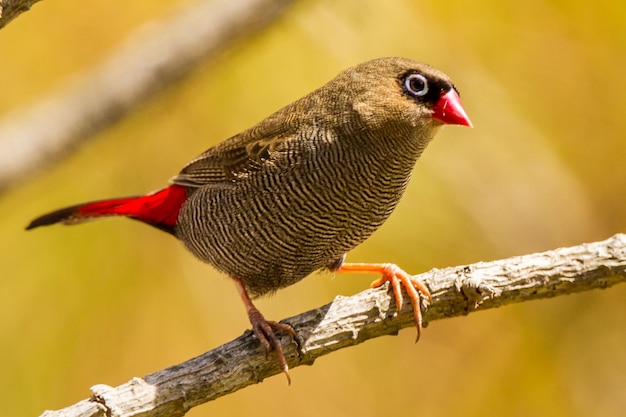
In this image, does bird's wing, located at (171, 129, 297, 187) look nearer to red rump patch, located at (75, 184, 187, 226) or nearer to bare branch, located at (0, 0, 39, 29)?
red rump patch, located at (75, 184, 187, 226)

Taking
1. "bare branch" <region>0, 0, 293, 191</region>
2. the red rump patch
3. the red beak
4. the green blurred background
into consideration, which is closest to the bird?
the red beak

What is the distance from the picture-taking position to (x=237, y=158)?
4.40 m

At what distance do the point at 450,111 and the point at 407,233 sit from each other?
2005mm

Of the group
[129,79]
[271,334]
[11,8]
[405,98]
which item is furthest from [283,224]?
[11,8]

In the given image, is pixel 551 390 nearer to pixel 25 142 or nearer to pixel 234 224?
pixel 234 224

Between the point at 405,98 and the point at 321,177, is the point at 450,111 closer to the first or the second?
the point at 405,98

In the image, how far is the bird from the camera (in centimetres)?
385

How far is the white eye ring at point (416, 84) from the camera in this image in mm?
3842

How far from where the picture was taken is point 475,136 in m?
5.79

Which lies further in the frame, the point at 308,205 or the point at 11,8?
the point at 308,205

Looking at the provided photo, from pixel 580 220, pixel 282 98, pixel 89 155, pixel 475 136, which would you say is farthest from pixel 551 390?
pixel 89 155

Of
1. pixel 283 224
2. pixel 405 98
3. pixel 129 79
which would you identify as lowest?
pixel 283 224

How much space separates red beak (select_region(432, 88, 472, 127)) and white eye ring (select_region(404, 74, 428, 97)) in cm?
9

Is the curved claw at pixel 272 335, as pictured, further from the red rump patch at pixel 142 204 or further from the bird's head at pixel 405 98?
the red rump patch at pixel 142 204
